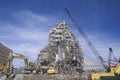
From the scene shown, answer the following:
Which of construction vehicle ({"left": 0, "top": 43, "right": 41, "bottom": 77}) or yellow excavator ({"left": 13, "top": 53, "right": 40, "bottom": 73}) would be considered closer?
construction vehicle ({"left": 0, "top": 43, "right": 41, "bottom": 77})

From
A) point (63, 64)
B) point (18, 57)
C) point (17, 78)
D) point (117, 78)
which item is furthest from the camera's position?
point (63, 64)

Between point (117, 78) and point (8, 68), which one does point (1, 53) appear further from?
point (117, 78)

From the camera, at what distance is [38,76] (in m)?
126

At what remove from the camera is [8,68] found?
9144 cm

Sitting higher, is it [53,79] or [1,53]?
[1,53]

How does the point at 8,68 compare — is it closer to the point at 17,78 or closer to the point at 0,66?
the point at 0,66

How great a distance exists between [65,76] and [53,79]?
23.3 feet

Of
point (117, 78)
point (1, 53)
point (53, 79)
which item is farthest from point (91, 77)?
point (1, 53)

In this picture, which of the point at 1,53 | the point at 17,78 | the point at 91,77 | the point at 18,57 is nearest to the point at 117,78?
the point at 91,77

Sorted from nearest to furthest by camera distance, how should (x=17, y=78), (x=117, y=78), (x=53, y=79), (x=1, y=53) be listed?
(x=117, y=78)
(x=17, y=78)
(x=53, y=79)
(x=1, y=53)

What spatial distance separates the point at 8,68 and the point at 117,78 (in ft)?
129

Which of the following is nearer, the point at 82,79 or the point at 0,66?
the point at 0,66

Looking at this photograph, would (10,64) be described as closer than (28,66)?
Yes

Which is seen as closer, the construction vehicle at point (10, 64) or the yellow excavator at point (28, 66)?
the construction vehicle at point (10, 64)
